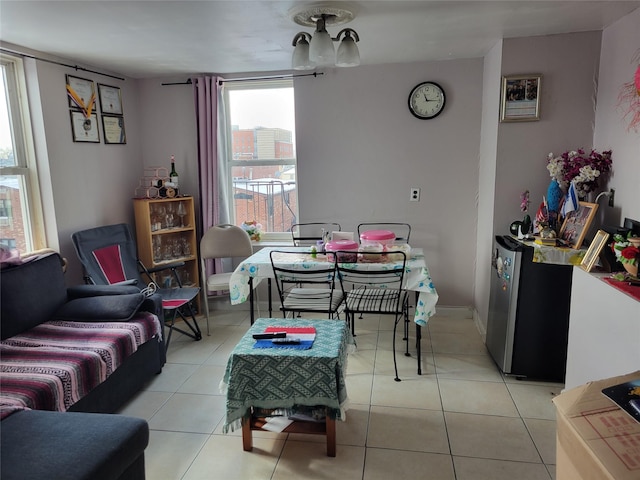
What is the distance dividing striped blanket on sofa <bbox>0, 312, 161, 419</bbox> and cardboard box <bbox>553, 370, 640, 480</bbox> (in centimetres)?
199

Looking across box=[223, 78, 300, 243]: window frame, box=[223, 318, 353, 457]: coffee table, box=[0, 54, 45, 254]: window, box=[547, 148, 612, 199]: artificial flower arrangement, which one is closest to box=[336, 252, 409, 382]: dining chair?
box=[223, 318, 353, 457]: coffee table

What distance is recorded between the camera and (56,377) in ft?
6.63

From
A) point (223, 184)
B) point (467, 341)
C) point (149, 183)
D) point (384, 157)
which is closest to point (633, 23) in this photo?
point (384, 157)

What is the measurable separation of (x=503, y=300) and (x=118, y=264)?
2834mm

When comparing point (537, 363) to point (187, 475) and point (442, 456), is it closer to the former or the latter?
point (442, 456)

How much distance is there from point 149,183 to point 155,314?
1713 mm

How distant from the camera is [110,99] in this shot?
3.67 m

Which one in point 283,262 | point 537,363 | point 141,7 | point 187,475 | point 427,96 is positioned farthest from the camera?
point 427,96

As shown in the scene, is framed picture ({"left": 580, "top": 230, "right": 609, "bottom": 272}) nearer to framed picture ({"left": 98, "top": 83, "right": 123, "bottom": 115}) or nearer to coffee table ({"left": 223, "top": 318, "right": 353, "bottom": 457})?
coffee table ({"left": 223, "top": 318, "right": 353, "bottom": 457})

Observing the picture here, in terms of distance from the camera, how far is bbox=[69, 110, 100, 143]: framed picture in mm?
3277

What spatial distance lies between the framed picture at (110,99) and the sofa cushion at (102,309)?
1741 mm

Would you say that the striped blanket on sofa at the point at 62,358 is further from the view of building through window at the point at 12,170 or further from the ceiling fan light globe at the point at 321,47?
the ceiling fan light globe at the point at 321,47

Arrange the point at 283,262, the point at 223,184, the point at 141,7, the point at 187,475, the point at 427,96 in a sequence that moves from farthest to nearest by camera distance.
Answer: the point at 223,184 → the point at 427,96 → the point at 283,262 → the point at 141,7 → the point at 187,475

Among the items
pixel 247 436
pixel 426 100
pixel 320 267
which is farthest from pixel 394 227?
pixel 247 436
